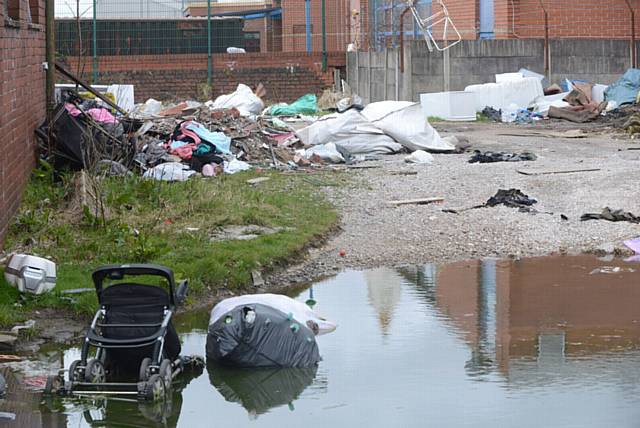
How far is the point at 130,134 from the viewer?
53.3ft

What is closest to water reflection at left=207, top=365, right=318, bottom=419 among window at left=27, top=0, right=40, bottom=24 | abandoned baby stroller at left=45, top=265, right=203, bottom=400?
abandoned baby stroller at left=45, top=265, right=203, bottom=400

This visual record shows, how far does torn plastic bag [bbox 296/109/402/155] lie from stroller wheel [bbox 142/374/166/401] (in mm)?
13506

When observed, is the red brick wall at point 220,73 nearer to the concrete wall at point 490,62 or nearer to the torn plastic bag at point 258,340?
the concrete wall at point 490,62

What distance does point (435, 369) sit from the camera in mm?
8102

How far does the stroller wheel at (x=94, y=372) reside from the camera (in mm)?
7254

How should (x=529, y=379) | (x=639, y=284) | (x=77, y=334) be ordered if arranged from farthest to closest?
(x=639, y=284) → (x=77, y=334) → (x=529, y=379)

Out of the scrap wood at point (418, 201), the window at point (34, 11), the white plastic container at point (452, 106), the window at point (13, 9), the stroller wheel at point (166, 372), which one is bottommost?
the stroller wheel at point (166, 372)

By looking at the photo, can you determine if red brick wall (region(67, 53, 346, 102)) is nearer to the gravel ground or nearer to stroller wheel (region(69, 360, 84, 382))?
the gravel ground

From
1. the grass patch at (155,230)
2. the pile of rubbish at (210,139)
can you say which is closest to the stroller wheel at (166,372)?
the grass patch at (155,230)

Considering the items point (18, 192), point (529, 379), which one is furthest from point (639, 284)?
point (18, 192)

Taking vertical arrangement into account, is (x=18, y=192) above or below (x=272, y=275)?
above

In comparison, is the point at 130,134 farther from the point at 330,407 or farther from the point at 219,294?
the point at 330,407

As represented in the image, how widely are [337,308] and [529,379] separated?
2696 millimetres

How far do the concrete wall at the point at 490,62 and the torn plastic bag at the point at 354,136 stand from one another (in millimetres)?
9125
